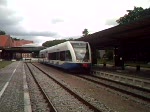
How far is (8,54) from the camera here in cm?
11488

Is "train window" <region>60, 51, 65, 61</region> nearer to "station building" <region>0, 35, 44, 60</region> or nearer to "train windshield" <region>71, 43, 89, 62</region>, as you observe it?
"train windshield" <region>71, 43, 89, 62</region>

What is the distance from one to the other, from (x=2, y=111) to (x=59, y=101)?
2921 mm

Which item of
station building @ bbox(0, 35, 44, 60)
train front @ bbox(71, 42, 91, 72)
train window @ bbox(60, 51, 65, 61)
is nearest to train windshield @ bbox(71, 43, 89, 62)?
train front @ bbox(71, 42, 91, 72)

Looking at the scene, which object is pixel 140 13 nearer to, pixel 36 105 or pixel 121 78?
pixel 121 78

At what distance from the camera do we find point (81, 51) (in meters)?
29.5

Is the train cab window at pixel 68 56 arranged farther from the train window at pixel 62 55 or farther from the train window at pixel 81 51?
the train window at pixel 62 55

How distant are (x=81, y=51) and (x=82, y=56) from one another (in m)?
0.49

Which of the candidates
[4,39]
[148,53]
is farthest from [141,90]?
[4,39]

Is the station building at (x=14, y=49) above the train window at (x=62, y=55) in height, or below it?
above

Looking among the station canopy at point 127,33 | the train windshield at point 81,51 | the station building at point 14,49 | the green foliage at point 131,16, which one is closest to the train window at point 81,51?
the train windshield at point 81,51

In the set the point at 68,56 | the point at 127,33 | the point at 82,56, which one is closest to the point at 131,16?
the point at 68,56

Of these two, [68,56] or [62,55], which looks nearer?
[68,56]

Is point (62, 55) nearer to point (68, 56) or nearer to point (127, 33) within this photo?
point (68, 56)

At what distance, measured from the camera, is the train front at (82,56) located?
95.1 feet
